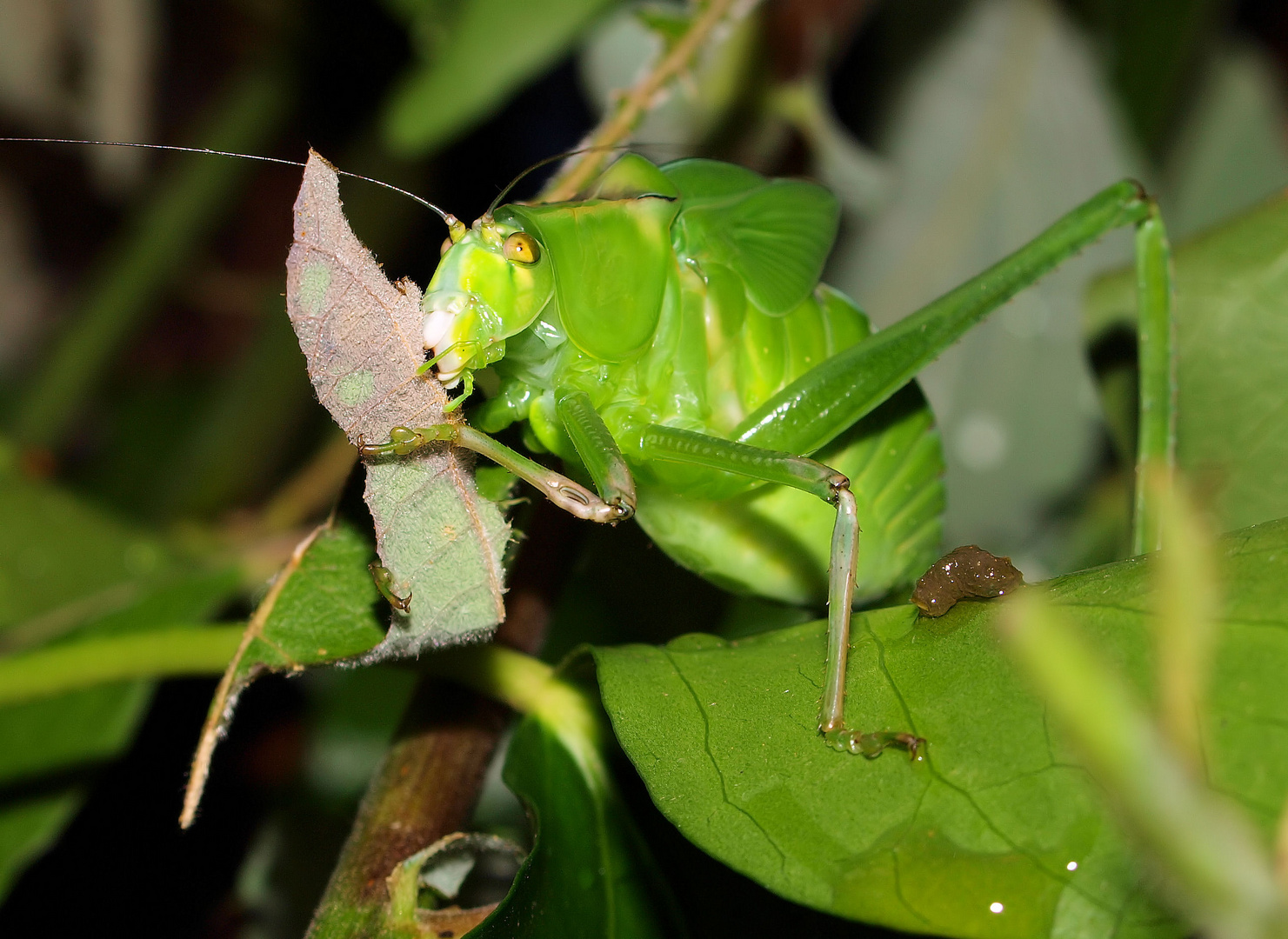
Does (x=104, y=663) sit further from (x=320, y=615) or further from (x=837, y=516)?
(x=837, y=516)

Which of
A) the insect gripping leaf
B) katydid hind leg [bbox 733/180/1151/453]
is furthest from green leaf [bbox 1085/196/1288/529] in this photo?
the insect gripping leaf

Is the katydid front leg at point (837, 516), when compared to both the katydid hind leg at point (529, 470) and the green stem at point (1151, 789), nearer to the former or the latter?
the katydid hind leg at point (529, 470)

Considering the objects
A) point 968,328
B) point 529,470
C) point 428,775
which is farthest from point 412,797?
point 968,328

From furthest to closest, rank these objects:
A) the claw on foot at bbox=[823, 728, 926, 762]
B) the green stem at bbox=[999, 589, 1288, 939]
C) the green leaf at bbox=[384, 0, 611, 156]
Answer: the green leaf at bbox=[384, 0, 611, 156] < the claw on foot at bbox=[823, 728, 926, 762] < the green stem at bbox=[999, 589, 1288, 939]

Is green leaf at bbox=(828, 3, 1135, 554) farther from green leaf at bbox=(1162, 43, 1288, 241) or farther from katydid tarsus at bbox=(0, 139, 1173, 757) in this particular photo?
katydid tarsus at bbox=(0, 139, 1173, 757)

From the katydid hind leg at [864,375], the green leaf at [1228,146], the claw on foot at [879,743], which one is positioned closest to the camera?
the claw on foot at [879,743]

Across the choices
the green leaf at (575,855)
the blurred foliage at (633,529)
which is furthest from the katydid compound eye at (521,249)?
the green leaf at (575,855)

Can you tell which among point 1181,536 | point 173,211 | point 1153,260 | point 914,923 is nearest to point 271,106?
point 173,211
